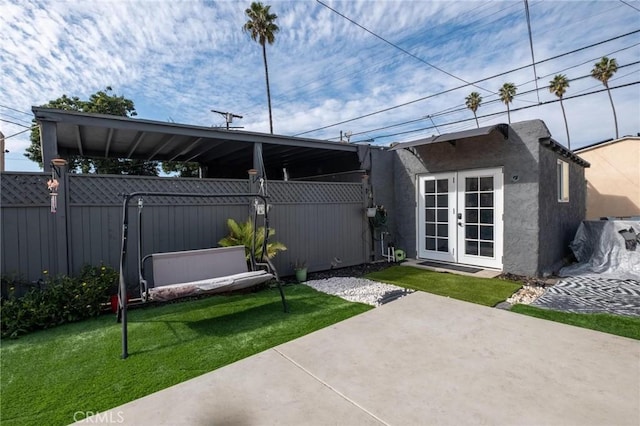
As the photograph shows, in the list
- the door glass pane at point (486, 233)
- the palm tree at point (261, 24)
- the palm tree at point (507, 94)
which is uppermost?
the palm tree at point (261, 24)

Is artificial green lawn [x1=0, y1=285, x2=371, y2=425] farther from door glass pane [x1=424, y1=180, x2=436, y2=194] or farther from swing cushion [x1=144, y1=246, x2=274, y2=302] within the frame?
door glass pane [x1=424, y1=180, x2=436, y2=194]

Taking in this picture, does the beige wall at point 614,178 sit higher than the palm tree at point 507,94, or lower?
lower

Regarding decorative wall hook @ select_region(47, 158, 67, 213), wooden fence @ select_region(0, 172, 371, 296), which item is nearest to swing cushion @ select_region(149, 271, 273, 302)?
wooden fence @ select_region(0, 172, 371, 296)

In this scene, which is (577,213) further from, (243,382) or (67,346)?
(67,346)

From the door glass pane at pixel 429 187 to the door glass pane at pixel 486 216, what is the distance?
1.19 metres

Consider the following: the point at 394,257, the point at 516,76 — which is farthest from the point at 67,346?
the point at 516,76

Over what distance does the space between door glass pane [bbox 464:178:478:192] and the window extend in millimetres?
2014

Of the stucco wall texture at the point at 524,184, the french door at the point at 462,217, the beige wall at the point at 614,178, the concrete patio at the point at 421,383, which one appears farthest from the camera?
the beige wall at the point at 614,178

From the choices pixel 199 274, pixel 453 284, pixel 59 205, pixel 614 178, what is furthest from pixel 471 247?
pixel 614 178

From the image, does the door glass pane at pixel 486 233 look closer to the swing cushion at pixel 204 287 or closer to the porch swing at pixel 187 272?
the porch swing at pixel 187 272

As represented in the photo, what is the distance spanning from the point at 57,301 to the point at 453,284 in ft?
18.8

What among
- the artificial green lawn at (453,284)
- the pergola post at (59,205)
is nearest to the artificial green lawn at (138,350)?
the pergola post at (59,205)

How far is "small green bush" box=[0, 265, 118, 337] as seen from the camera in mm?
3465

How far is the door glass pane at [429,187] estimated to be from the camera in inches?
281
